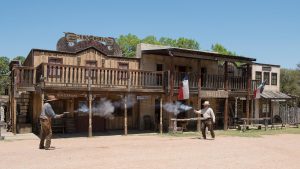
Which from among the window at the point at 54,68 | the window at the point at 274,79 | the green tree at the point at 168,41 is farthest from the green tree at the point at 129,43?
the window at the point at 54,68

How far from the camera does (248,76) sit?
27.6 m

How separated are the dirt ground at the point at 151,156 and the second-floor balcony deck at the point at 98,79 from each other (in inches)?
136

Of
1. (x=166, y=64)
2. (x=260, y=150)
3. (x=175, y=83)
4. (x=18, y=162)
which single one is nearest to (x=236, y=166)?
(x=260, y=150)

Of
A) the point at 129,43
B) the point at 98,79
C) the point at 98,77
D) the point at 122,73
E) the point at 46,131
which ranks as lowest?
the point at 46,131

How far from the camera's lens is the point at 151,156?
1337 centimetres

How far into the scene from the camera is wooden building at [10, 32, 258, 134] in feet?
65.1

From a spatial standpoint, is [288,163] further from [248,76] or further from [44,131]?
[248,76]

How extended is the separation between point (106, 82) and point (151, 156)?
8.40 meters

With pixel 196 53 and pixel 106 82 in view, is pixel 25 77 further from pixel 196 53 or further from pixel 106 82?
pixel 196 53

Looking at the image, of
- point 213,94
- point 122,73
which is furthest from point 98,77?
point 213,94

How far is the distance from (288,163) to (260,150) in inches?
121

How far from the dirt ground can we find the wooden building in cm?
372

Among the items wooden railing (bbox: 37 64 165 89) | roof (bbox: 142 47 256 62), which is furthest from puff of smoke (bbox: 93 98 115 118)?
roof (bbox: 142 47 256 62)

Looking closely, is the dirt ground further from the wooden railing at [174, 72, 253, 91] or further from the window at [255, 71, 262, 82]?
the window at [255, 71, 262, 82]
